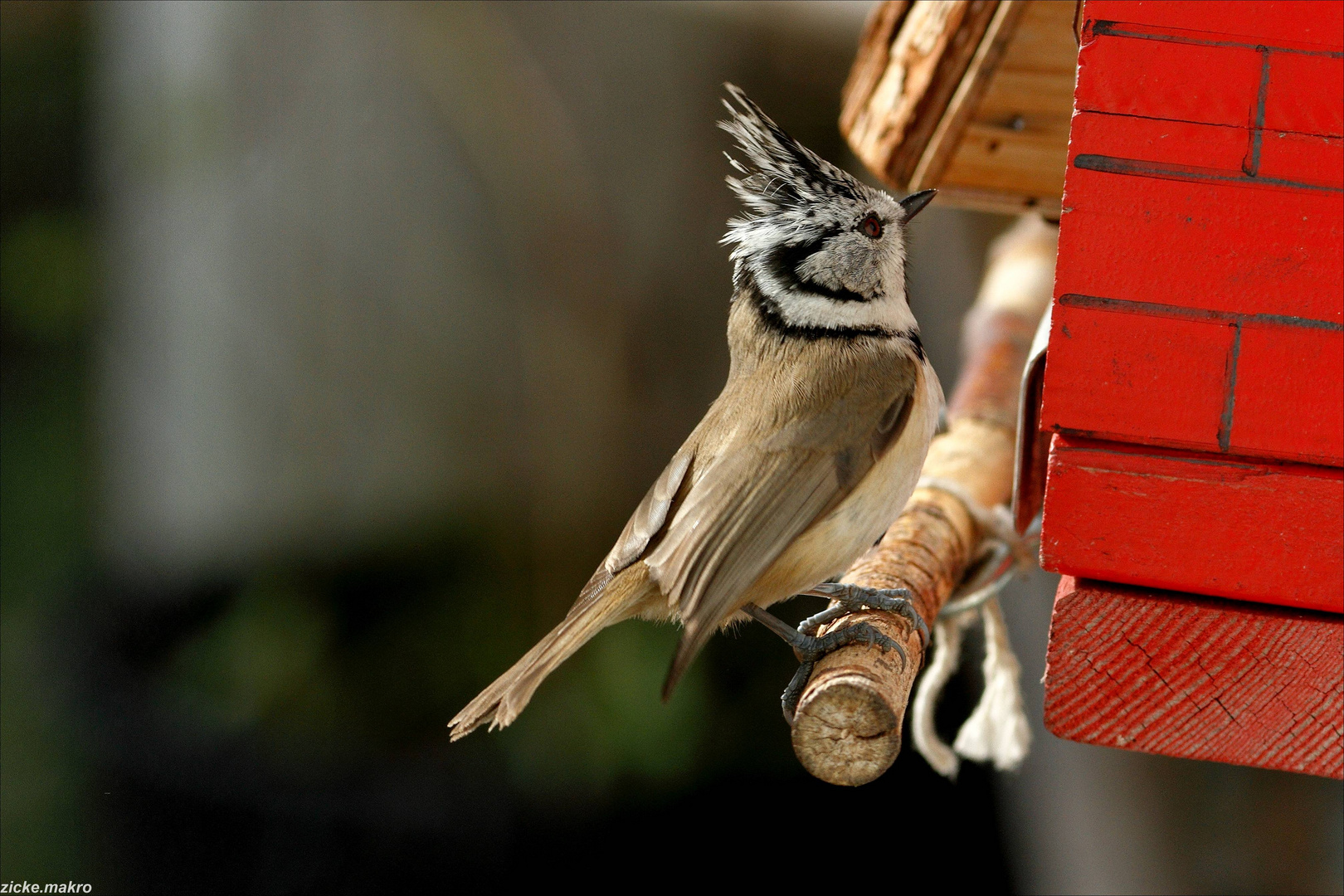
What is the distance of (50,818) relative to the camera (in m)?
3.70

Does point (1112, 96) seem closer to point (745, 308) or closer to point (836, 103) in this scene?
point (745, 308)

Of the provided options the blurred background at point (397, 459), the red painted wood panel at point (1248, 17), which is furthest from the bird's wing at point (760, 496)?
the blurred background at point (397, 459)

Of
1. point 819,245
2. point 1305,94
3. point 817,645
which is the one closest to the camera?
point 1305,94

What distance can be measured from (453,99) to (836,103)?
5.22 feet

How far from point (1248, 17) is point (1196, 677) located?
991 mm

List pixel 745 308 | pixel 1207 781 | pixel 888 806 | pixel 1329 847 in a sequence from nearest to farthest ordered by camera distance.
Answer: pixel 745 308 → pixel 1329 847 → pixel 1207 781 → pixel 888 806

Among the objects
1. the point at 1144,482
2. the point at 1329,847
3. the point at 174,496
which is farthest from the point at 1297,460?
the point at 174,496

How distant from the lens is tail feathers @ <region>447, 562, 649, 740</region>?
1.79 m

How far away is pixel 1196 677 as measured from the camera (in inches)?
70.8

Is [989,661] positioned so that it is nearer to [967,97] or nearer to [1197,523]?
[1197,523]

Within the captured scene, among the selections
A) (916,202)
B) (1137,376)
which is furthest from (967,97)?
(1137,376)

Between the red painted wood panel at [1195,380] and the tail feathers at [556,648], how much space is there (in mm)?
757

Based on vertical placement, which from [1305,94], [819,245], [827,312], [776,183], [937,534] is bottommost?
[937,534]

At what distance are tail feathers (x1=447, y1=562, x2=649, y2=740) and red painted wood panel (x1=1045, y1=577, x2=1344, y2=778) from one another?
0.72 m
